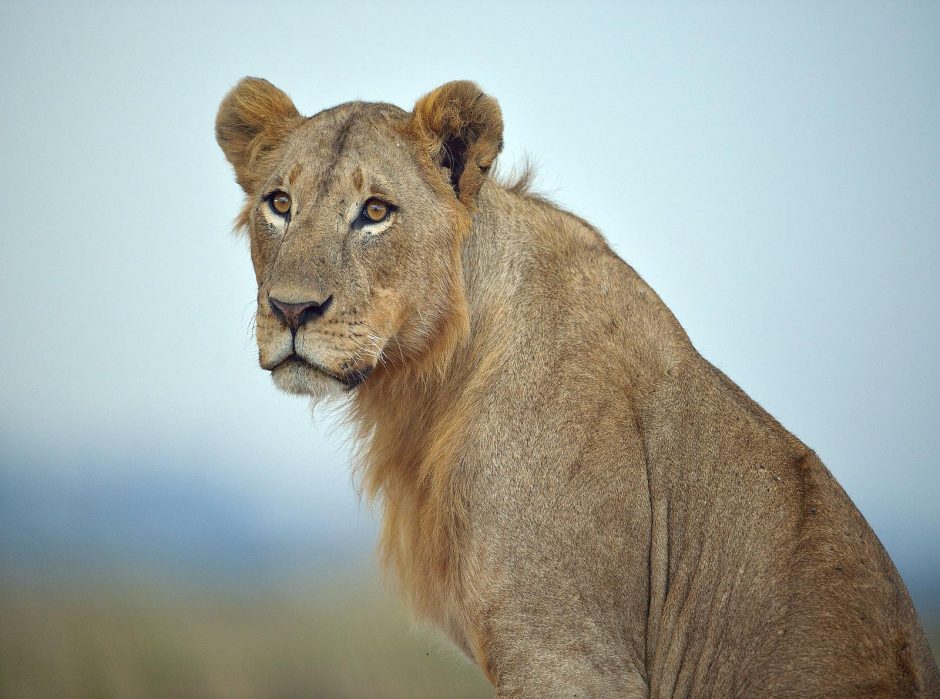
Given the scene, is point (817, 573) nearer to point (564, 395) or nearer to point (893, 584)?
point (893, 584)

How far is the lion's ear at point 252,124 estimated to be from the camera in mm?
4855

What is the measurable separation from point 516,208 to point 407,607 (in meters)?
1.85

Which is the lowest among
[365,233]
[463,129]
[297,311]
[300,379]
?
[300,379]

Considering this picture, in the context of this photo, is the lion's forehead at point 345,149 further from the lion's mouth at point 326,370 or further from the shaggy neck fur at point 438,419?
the lion's mouth at point 326,370

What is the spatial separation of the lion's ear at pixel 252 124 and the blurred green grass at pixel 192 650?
3700mm

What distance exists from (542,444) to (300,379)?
0.99 m

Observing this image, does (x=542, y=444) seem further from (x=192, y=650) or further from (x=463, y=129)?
(x=192, y=650)

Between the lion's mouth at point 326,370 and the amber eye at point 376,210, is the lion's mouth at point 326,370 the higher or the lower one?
the lower one

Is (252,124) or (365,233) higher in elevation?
(252,124)

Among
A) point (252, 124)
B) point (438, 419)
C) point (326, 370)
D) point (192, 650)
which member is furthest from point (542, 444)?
point (192, 650)

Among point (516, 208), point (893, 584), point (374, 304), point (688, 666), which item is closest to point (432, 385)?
point (374, 304)

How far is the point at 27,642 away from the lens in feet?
24.7

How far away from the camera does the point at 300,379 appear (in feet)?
13.1

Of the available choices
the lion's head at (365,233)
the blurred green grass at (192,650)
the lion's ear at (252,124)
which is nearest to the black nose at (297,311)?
the lion's head at (365,233)
